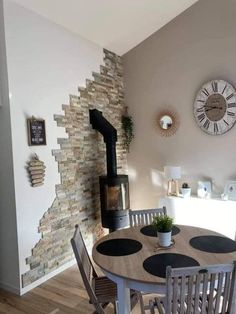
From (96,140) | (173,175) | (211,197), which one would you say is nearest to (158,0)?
(96,140)

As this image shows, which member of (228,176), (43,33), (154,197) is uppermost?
(43,33)

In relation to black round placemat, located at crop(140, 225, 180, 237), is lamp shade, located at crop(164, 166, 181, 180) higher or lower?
higher

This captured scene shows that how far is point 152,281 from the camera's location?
1513mm

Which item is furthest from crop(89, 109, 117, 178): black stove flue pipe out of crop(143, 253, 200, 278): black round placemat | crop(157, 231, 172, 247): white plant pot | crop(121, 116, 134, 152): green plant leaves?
crop(143, 253, 200, 278): black round placemat

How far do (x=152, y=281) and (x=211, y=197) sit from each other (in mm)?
2371

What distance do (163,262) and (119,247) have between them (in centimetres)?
40

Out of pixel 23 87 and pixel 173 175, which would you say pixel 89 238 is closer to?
pixel 173 175

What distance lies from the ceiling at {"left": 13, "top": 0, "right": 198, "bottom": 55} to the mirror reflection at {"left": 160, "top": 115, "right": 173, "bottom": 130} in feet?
4.14

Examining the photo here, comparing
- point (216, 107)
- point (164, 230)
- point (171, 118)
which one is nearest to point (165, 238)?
point (164, 230)

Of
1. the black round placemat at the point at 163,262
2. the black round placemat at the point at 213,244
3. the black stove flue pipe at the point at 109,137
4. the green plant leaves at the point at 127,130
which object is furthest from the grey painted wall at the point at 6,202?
the green plant leaves at the point at 127,130

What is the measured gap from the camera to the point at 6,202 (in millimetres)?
2805

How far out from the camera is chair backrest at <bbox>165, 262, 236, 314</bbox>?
1359 millimetres

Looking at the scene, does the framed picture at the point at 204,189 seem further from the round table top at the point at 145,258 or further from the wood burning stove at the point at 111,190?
the round table top at the point at 145,258

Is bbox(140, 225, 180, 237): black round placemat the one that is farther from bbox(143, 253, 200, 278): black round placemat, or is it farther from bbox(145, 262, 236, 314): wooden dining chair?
bbox(145, 262, 236, 314): wooden dining chair
